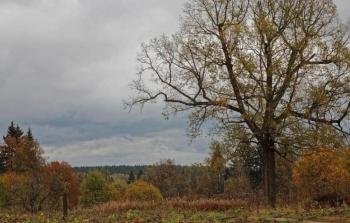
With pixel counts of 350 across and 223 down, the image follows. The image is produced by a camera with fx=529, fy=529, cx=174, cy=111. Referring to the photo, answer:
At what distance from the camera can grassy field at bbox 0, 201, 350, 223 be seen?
64.2 feet

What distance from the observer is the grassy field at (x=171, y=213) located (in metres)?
19.6

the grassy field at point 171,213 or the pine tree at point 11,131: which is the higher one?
the pine tree at point 11,131

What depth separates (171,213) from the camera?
22.6 metres

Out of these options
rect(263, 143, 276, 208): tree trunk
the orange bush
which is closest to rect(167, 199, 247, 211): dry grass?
rect(263, 143, 276, 208): tree trunk

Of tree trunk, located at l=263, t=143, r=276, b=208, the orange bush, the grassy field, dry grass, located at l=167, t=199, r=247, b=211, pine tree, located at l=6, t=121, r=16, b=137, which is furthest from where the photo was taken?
pine tree, located at l=6, t=121, r=16, b=137

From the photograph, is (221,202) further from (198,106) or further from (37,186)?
→ (37,186)

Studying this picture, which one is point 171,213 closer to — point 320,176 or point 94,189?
point 320,176

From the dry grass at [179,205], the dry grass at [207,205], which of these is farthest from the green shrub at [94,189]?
the dry grass at [207,205]

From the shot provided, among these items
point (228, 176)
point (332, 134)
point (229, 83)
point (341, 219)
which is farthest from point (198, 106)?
point (228, 176)

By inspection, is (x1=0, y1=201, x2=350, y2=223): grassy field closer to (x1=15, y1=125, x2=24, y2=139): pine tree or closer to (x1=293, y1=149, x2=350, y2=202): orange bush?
(x1=293, y1=149, x2=350, y2=202): orange bush

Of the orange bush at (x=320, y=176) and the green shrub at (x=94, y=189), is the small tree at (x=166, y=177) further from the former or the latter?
the orange bush at (x=320, y=176)

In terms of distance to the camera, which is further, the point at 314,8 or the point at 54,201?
the point at 54,201

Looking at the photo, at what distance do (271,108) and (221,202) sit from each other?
568 cm

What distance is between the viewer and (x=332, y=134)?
28.1 meters
